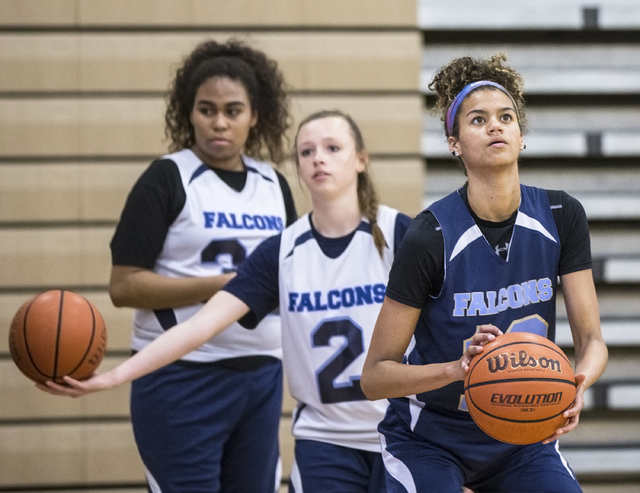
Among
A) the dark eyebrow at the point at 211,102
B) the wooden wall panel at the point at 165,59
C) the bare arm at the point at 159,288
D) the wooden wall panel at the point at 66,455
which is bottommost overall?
the wooden wall panel at the point at 66,455

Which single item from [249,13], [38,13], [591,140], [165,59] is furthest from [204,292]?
[591,140]

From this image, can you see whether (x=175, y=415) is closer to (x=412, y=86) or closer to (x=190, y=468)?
(x=190, y=468)

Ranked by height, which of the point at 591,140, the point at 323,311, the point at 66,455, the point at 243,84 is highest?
the point at 243,84

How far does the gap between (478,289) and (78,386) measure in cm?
133

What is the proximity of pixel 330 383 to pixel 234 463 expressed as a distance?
696 mm

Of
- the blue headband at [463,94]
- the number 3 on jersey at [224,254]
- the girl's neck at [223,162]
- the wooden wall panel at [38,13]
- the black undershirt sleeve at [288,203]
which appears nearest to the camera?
the blue headband at [463,94]

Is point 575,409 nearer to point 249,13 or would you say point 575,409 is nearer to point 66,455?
point 249,13

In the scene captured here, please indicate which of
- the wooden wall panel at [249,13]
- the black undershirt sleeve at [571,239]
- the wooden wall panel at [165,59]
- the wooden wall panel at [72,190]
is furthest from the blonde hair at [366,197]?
the wooden wall panel at [249,13]

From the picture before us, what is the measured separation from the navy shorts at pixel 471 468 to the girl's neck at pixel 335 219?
0.81 metres

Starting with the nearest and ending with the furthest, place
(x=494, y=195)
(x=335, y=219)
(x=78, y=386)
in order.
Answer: (x=494, y=195) < (x=78, y=386) < (x=335, y=219)

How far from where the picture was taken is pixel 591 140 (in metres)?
4.60

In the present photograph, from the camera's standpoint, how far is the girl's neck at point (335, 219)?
2.69 meters

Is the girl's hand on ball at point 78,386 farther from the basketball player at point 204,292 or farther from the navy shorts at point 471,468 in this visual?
the navy shorts at point 471,468

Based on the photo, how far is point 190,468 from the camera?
2.84m
